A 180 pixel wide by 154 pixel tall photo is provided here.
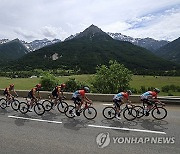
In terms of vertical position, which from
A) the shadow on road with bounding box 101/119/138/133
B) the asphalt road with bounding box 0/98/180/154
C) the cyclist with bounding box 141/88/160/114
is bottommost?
the asphalt road with bounding box 0/98/180/154

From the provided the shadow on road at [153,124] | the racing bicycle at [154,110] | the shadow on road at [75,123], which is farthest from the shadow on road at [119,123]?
the racing bicycle at [154,110]

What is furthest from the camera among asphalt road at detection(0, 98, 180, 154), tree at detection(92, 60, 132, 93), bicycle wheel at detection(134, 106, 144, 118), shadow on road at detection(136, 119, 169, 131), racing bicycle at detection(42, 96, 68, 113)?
tree at detection(92, 60, 132, 93)

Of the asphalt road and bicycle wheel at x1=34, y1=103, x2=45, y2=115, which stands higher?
bicycle wheel at x1=34, y1=103, x2=45, y2=115

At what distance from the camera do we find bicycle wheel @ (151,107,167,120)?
465 inches

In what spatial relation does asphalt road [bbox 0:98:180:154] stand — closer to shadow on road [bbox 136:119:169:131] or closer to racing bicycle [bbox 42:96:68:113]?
shadow on road [bbox 136:119:169:131]

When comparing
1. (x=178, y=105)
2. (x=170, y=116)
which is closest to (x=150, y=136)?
(x=170, y=116)

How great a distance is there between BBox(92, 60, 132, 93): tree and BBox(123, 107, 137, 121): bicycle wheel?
3781 cm

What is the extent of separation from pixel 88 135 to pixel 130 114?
337 centimetres

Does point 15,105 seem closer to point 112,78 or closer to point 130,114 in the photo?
point 130,114

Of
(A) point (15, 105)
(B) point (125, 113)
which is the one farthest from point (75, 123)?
(A) point (15, 105)

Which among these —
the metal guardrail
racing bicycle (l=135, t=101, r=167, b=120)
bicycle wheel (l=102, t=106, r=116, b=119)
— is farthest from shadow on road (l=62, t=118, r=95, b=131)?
the metal guardrail

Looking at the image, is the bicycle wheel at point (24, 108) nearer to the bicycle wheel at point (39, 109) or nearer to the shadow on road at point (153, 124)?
the bicycle wheel at point (39, 109)

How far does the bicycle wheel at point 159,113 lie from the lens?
11804mm

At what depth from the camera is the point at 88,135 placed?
9.54 m
